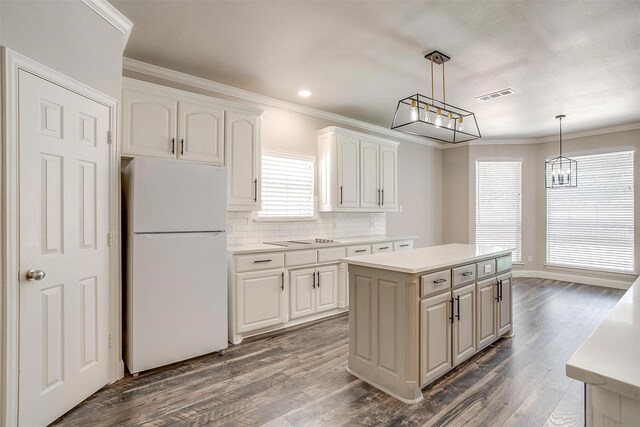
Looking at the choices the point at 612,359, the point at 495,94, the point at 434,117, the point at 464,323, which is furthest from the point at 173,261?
the point at 495,94

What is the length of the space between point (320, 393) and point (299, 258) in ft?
5.01

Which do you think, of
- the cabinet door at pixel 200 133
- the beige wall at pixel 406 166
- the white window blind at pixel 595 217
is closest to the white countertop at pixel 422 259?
the cabinet door at pixel 200 133

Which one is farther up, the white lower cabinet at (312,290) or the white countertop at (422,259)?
the white countertop at (422,259)

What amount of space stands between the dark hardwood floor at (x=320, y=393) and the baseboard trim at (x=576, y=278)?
322 cm

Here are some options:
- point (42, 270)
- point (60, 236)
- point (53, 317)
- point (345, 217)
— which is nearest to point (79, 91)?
point (60, 236)

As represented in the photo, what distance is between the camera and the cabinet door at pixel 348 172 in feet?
14.8

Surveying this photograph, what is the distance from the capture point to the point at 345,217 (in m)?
5.01

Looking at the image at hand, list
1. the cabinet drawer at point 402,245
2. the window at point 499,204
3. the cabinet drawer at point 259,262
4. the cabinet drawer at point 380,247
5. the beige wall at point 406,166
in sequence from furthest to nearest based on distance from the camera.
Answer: the window at point 499,204
the cabinet drawer at point 402,245
the cabinet drawer at point 380,247
the beige wall at point 406,166
the cabinet drawer at point 259,262

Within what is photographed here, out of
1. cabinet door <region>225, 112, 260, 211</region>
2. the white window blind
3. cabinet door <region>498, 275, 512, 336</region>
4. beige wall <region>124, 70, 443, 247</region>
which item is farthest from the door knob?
the white window blind

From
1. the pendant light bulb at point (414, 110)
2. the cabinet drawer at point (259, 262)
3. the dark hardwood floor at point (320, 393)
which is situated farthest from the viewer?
the cabinet drawer at point (259, 262)

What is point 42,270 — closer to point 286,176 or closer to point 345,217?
point 286,176

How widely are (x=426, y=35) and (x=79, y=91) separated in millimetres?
2545

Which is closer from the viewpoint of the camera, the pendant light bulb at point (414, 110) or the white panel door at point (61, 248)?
the white panel door at point (61, 248)

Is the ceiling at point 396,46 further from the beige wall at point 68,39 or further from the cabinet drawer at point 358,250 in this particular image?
the cabinet drawer at point 358,250
